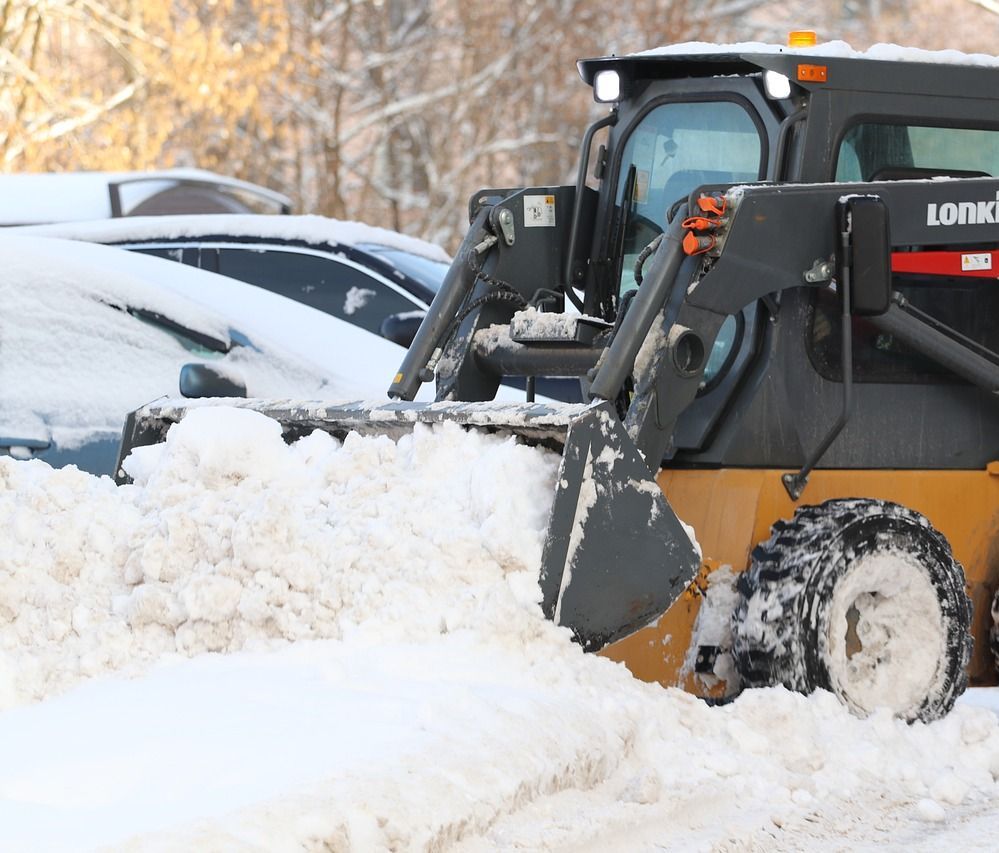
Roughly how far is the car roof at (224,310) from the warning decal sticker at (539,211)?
1171 millimetres

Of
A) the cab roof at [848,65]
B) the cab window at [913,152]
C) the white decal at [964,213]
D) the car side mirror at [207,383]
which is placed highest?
the cab roof at [848,65]

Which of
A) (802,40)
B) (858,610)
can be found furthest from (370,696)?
(802,40)

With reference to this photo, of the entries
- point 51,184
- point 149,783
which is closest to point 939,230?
point 149,783

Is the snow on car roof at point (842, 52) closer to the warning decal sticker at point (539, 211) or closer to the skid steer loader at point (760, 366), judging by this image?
the skid steer loader at point (760, 366)

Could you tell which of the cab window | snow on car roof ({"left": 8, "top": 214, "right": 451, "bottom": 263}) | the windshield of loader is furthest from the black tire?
snow on car roof ({"left": 8, "top": 214, "right": 451, "bottom": 263})

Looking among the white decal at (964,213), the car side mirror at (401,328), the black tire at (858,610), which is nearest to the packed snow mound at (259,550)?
the black tire at (858,610)

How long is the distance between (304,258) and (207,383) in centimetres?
325

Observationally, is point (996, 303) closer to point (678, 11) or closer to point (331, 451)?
point (331, 451)

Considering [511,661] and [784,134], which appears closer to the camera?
[511,661]

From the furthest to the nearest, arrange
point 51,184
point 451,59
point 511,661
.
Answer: point 451,59 < point 51,184 < point 511,661

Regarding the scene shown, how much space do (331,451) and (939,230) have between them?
2.04 meters

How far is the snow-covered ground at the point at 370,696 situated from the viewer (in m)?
3.81

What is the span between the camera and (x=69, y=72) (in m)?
20.3

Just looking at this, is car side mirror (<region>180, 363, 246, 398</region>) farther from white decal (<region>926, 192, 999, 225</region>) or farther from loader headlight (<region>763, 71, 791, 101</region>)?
white decal (<region>926, 192, 999, 225</region>)
